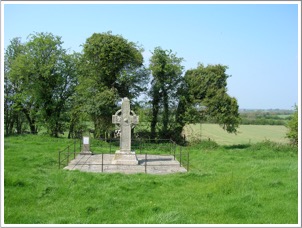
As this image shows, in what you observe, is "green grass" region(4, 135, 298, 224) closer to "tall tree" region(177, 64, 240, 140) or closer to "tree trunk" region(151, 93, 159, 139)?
"tall tree" region(177, 64, 240, 140)

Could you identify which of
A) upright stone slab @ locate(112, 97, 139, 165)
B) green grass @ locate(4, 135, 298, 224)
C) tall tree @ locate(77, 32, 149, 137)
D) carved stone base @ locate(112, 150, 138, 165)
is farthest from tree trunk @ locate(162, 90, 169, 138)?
green grass @ locate(4, 135, 298, 224)

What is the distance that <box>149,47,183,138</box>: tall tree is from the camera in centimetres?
2859

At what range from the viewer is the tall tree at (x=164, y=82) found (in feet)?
93.8

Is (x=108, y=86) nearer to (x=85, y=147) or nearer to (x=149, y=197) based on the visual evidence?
(x=85, y=147)

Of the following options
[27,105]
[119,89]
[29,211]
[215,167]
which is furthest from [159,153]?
[27,105]

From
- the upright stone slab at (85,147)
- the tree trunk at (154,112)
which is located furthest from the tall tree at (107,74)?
the upright stone slab at (85,147)

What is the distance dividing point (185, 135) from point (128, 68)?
7.59 metres

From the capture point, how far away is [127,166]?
55.7ft

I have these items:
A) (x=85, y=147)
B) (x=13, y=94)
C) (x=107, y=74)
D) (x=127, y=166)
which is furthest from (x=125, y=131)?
(x=13, y=94)

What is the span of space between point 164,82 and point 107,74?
15.9ft

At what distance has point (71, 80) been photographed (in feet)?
106

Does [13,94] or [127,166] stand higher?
[13,94]

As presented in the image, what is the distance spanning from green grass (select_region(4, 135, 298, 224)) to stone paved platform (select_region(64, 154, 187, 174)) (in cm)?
167

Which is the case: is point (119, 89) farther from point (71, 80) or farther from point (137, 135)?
point (71, 80)
